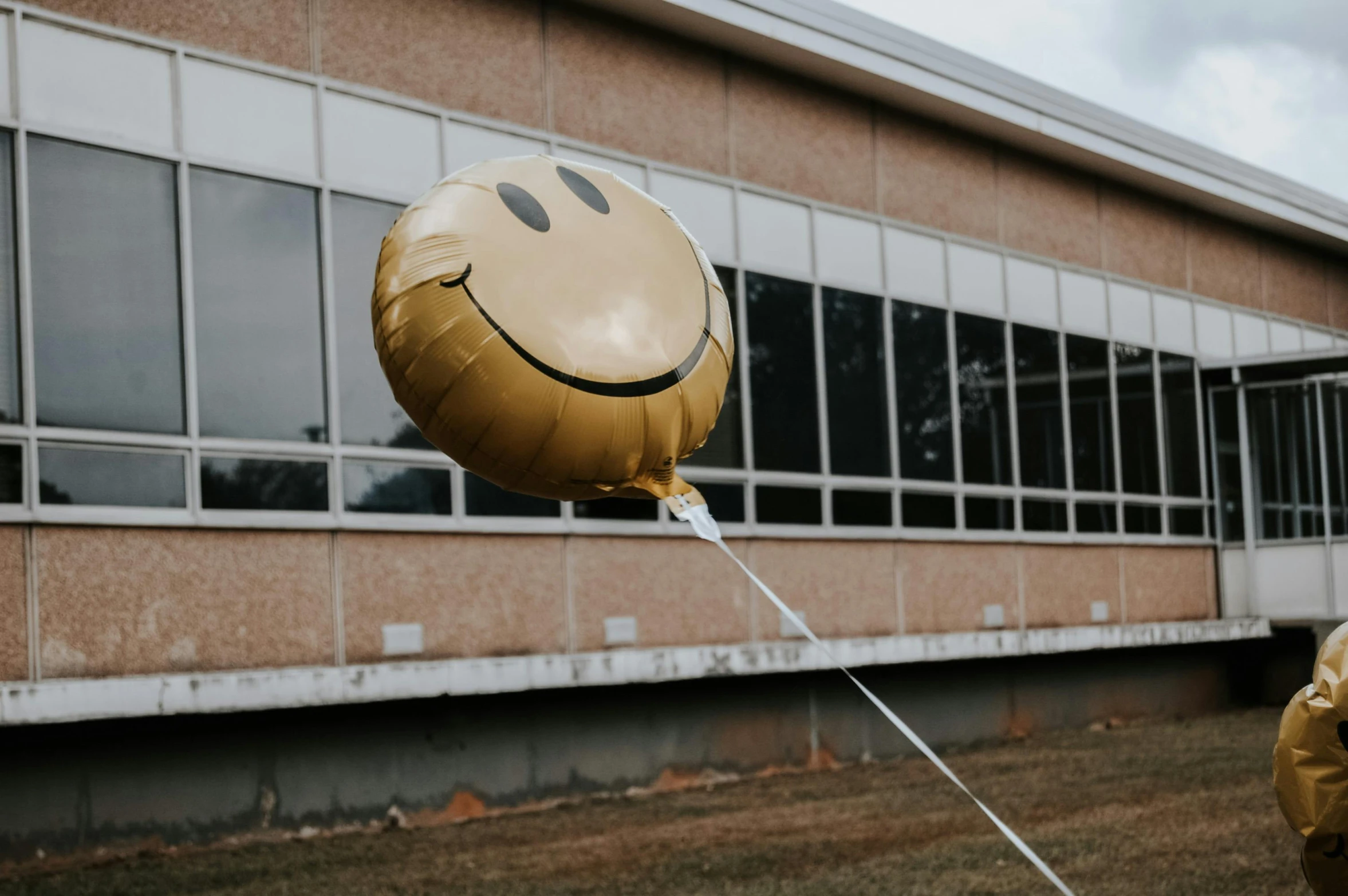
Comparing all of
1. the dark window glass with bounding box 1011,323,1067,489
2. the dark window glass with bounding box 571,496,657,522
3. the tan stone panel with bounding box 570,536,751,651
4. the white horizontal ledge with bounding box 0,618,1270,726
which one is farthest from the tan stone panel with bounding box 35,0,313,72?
the dark window glass with bounding box 1011,323,1067,489

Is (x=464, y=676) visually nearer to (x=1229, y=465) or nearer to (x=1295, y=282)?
(x=1229, y=465)

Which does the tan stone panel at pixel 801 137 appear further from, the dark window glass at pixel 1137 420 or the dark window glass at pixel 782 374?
the dark window glass at pixel 1137 420

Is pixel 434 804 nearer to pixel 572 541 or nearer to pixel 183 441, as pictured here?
pixel 572 541

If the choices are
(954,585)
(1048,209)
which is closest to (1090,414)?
(1048,209)

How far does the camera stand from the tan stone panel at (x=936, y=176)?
14.8 meters

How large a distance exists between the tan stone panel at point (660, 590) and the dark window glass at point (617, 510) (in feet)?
0.55

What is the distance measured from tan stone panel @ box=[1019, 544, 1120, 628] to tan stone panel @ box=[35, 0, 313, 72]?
9147 millimetres

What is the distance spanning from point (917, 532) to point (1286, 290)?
30.7ft

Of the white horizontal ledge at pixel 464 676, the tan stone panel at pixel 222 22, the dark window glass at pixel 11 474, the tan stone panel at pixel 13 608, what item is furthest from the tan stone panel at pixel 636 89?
the tan stone panel at pixel 13 608

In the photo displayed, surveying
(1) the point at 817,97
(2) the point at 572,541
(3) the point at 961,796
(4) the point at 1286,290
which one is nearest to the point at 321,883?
(2) the point at 572,541

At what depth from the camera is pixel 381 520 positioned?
10258 millimetres

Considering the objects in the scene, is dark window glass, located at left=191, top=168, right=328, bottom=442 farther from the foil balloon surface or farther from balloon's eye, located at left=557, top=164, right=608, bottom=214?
the foil balloon surface

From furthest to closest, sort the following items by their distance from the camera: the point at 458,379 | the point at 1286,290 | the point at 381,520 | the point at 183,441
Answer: the point at 1286,290 → the point at 381,520 → the point at 183,441 → the point at 458,379

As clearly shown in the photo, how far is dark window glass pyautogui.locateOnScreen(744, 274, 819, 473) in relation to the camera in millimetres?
12977
